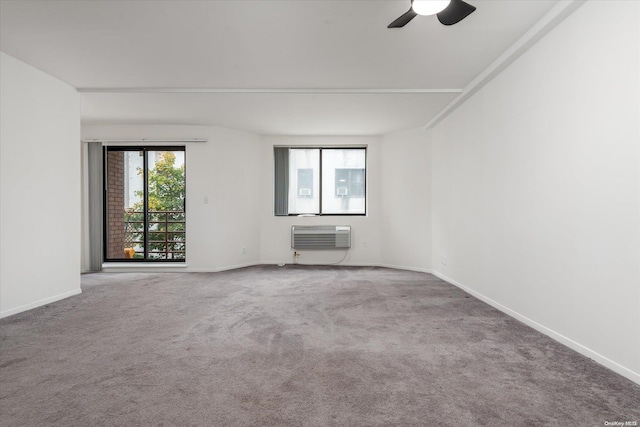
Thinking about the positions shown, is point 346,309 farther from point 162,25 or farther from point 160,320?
point 162,25

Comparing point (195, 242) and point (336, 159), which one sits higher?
point (336, 159)

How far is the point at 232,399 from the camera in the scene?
1840 mm

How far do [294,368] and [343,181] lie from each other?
5083 millimetres

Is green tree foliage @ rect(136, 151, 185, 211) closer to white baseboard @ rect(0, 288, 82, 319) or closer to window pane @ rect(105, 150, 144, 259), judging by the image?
window pane @ rect(105, 150, 144, 259)

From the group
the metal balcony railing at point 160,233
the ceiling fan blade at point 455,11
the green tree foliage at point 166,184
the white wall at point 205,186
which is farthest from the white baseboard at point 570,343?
the green tree foliage at point 166,184

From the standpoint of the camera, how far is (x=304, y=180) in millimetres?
6980

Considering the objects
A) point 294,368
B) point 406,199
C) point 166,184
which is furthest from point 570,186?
point 166,184

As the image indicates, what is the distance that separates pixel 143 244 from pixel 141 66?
370cm

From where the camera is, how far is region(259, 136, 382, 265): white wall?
6.82m

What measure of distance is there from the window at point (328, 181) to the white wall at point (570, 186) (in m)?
3.09

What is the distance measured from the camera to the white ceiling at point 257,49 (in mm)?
2602

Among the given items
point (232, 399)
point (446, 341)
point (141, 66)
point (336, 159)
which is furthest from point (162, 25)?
point (336, 159)

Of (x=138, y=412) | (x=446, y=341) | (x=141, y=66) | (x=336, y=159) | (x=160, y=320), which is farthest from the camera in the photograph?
(x=336, y=159)

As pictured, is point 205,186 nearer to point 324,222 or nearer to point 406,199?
point 324,222
